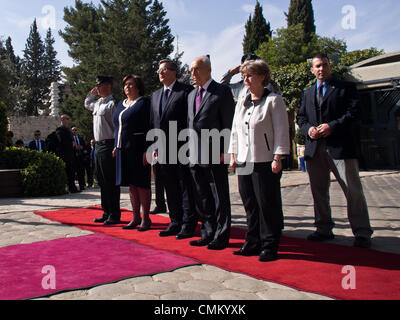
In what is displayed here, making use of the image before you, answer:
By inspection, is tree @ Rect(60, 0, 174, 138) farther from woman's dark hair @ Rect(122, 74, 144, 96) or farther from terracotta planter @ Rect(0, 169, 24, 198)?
woman's dark hair @ Rect(122, 74, 144, 96)

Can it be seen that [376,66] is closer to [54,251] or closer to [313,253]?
[313,253]

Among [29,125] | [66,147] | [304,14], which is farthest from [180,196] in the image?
[304,14]

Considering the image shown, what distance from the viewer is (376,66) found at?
616 inches

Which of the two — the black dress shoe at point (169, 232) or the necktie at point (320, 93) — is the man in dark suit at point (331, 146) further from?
the black dress shoe at point (169, 232)

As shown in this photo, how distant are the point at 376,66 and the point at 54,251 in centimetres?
1490

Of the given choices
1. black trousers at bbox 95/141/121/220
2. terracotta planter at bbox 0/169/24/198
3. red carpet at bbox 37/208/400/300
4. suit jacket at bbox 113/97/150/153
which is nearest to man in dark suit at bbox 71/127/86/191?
terracotta planter at bbox 0/169/24/198

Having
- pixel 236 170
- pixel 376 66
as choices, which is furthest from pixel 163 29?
pixel 236 170

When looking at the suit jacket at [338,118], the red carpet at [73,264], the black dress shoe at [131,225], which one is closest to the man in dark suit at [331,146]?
the suit jacket at [338,118]

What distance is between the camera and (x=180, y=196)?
4953mm

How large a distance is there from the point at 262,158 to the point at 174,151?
128cm

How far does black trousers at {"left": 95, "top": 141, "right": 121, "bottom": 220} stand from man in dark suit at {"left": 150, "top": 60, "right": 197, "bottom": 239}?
Answer: 1.00 m
